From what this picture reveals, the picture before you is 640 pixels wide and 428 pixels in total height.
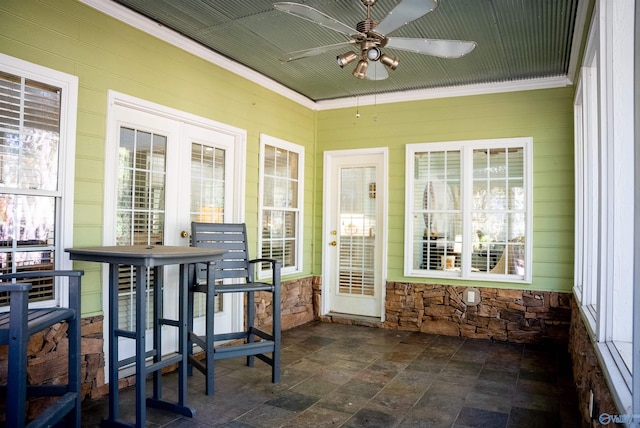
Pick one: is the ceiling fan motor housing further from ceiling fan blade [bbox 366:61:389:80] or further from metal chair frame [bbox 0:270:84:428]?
metal chair frame [bbox 0:270:84:428]

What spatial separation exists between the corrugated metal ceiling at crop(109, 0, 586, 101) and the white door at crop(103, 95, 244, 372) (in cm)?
77

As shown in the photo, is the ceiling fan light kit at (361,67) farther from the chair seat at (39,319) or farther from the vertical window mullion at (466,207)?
the chair seat at (39,319)

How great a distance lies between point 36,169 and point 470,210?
423cm

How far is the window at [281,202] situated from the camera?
5246 millimetres

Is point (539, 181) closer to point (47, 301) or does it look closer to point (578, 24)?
point (578, 24)

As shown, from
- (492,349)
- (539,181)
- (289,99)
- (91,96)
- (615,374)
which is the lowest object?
(492,349)

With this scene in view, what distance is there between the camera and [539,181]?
16.5ft

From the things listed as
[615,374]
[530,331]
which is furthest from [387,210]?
[615,374]

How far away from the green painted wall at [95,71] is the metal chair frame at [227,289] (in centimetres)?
76

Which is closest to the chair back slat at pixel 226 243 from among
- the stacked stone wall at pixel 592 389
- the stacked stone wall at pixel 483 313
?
the stacked stone wall at pixel 483 313

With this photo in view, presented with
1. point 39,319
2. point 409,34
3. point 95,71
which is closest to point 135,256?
point 39,319

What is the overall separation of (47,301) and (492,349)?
13.3 ft

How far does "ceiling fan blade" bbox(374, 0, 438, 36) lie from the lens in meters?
2.60

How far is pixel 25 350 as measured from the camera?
2092mm
